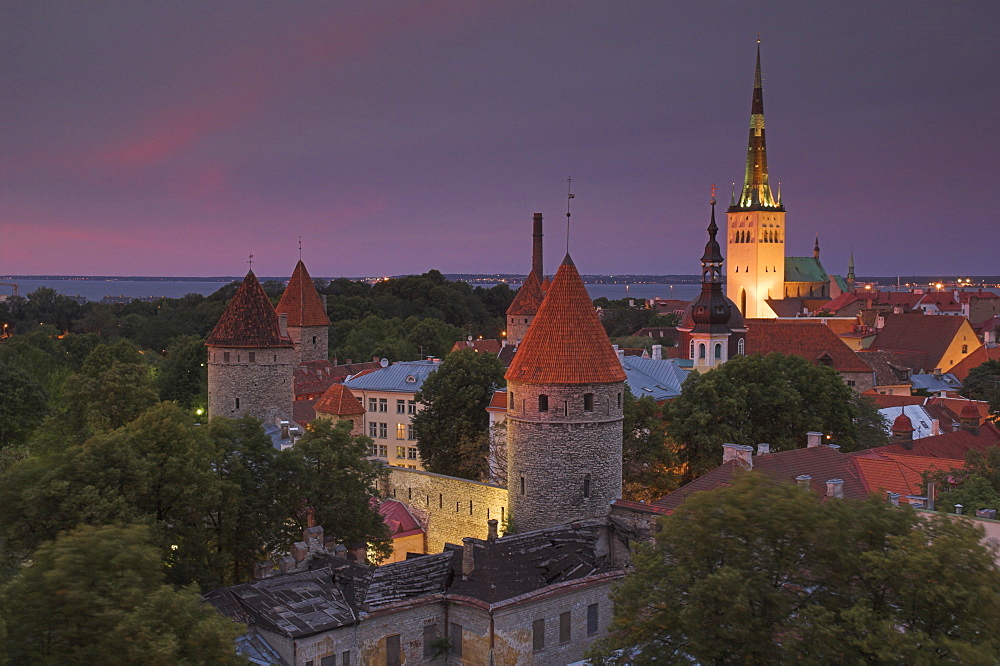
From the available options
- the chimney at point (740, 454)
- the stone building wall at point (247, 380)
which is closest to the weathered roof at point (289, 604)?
the chimney at point (740, 454)

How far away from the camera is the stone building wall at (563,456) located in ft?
93.0

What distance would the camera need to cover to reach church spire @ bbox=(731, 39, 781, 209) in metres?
121

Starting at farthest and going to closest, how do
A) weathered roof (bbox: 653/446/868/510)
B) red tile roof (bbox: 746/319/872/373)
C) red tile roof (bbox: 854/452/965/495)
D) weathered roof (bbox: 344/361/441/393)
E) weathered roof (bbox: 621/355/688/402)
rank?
1. red tile roof (bbox: 746/319/872/373)
2. weathered roof (bbox: 344/361/441/393)
3. weathered roof (bbox: 621/355/688/402)
4. red tile roof (bbox: 854/452/965/495)
5. weathered roof (bbox: 653/446/868/510)

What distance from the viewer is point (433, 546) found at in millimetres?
34062

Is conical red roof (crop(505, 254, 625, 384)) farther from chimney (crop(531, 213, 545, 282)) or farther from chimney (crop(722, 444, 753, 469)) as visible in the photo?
chimney (crop(531, 213, 545, 282))

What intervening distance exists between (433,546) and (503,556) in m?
9.27

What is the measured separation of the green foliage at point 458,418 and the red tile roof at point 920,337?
49467mm

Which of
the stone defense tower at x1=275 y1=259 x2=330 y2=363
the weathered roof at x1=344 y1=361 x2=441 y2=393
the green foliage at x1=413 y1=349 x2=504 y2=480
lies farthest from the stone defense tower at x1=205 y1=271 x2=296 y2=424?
the stone defense tower at x1=275 y1=259 x2=330 y2=363

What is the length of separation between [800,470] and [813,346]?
36.5 meters

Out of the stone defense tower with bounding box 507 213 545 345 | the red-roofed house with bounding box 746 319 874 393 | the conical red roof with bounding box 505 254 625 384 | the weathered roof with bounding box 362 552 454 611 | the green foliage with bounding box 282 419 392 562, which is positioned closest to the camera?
the weathered roof with bounding box 362 552 454 611

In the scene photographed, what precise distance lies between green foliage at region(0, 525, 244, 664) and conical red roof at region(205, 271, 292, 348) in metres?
25.7

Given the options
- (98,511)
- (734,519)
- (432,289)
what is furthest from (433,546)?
(432,289)

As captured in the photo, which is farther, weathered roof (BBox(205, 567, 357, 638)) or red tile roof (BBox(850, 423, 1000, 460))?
red tile roof (BBox(850, 423, 1000, 460))

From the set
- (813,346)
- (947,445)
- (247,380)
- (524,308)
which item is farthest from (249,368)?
(813,346)
